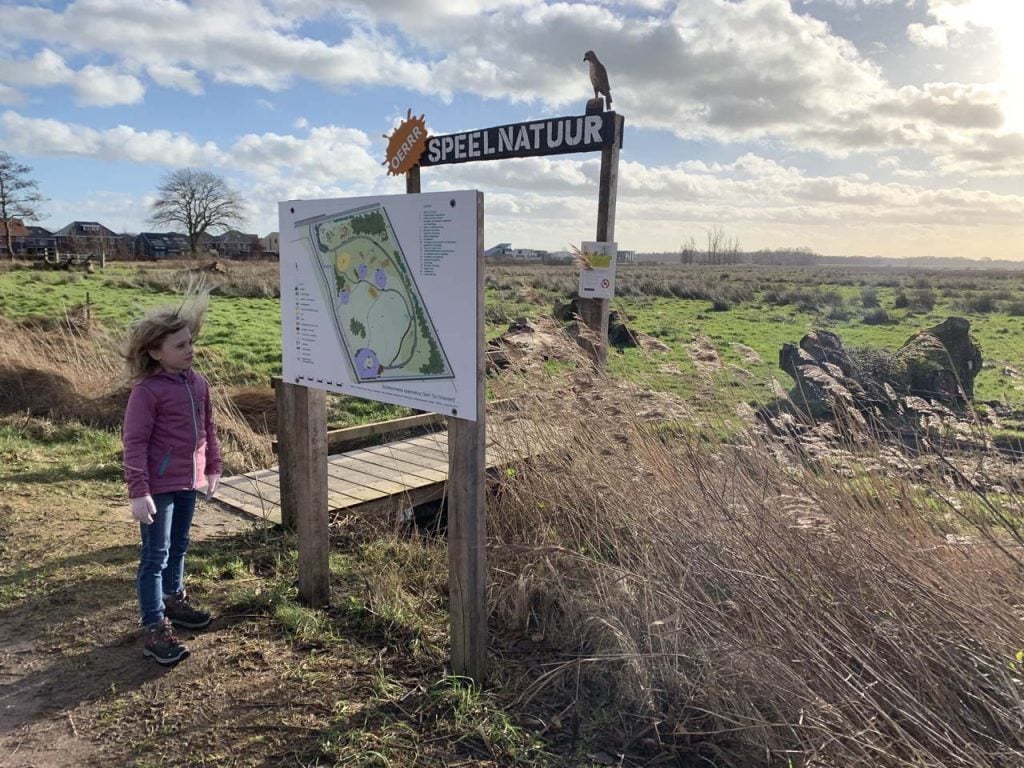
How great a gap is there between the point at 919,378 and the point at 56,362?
1087 cm

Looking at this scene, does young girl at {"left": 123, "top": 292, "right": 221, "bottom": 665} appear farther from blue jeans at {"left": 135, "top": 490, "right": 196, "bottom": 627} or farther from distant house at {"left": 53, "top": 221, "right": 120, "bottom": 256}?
distant house at {"left": 53, "top": 221, "right": 120, "bottom": 256}

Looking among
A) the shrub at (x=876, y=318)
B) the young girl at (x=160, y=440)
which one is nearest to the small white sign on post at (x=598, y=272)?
the young girl at (x=160, y=440)

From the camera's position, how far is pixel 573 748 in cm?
287

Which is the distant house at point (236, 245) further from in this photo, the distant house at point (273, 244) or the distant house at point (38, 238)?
the distant house at point (273, 244)

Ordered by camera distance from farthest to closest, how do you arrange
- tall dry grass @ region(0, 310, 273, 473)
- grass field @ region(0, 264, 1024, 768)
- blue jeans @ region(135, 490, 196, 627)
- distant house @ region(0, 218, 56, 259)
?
distant house @ region(0, 218, 56, 259), tall dry grass @ region(0, 310, 273, 473), blue jeans @ region(135, 490, 196, 627), grass field @ region(0, 264, 1024, 768)

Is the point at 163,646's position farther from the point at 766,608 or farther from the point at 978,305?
the point at 978,305

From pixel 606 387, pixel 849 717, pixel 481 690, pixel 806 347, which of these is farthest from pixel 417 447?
pixel 806 347

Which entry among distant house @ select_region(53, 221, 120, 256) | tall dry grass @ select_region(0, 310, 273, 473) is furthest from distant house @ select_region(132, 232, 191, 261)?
tall dry grass @ select_region(0, 310, 273, 473)

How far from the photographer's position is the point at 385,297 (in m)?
3.27

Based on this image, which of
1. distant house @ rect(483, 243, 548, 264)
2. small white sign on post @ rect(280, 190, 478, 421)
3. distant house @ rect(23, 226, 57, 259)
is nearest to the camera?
small white sign on post @ rect(280, 190, 478, 421)

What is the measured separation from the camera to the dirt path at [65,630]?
9.29 feet

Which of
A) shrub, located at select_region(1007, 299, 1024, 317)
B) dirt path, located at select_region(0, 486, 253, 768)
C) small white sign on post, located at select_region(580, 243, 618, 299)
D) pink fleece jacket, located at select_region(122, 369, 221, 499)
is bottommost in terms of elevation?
dirt path, located at select_region(0, 486, 253, 768)

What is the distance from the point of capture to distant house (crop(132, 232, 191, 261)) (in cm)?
7206

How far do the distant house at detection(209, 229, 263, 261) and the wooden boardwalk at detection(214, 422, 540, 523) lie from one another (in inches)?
2449
